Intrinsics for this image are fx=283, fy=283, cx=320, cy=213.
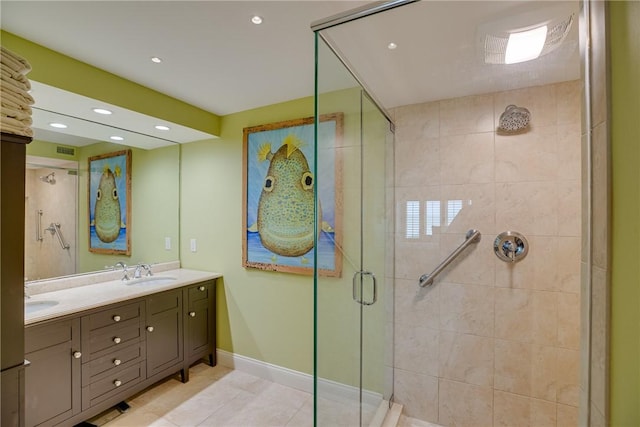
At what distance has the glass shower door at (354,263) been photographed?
1.41 metres

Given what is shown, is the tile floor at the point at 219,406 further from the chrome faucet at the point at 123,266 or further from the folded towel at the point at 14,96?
the folded towel at the point at 14,96

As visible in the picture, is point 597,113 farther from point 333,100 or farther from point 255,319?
point 255,319

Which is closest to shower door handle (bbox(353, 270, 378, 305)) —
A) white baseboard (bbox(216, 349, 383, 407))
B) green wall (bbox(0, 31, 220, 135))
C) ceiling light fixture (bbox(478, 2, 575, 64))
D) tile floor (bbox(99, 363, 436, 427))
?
white baseboard (bbox(216, 349, 383, 407))

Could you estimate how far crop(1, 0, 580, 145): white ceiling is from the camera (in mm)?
1320

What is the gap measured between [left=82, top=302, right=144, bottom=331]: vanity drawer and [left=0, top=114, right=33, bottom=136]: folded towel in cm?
128

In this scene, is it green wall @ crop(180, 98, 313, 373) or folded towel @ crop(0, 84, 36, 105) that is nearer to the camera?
folded towel @ crop(0, 84, 36, 105)

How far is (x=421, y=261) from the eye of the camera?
2016 millimetres

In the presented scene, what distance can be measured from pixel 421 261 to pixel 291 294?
1.10m

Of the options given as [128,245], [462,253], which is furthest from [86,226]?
[462,253]

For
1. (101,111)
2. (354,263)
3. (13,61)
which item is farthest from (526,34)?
(101,111)

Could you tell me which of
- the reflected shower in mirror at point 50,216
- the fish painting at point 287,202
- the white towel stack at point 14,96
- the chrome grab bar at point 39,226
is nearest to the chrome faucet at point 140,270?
the reflected shower in mirror at point 50,216

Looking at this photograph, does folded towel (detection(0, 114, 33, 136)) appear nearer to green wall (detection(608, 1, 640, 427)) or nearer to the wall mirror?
the wall mirror

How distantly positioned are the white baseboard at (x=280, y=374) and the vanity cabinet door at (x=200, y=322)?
0.18m

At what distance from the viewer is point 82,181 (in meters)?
2.36
